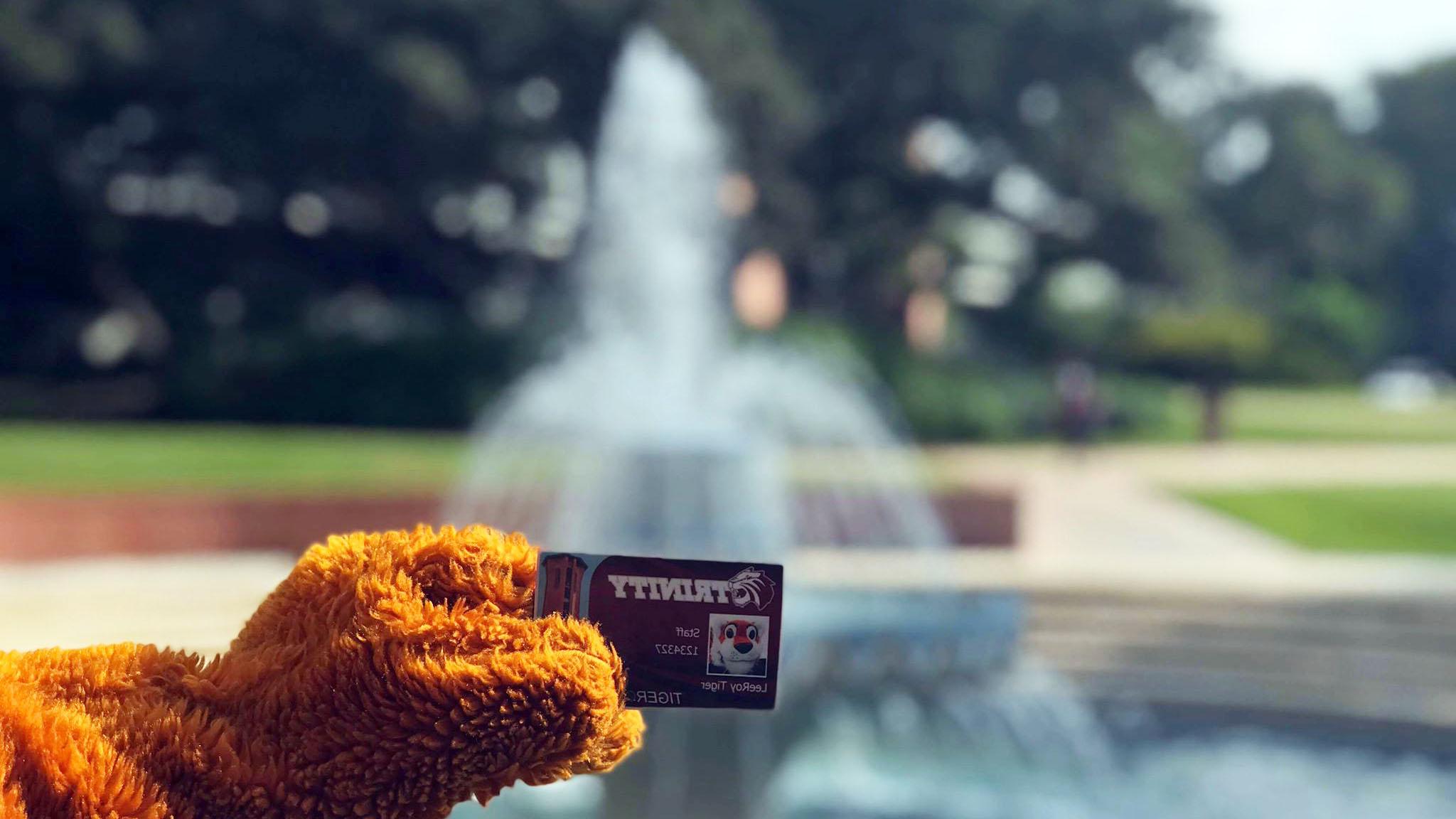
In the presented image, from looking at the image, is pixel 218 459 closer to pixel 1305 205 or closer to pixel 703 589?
pixel 703 589

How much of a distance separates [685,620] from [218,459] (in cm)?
1705

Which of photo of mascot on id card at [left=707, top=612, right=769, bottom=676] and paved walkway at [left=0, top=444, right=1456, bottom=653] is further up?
paved walkway at [left=0, top=444, right=1456, bottom=653]

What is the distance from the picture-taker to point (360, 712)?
175 cm

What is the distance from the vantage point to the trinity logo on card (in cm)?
167

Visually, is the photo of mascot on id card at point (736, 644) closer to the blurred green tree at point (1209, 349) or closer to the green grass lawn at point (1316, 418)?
the blurred green tree at point (1209, 349)

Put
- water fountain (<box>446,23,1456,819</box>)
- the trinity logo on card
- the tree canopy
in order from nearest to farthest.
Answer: the trinity logo on card → water fountain (<box>446,23,1456,819</box>) → the tree canopy

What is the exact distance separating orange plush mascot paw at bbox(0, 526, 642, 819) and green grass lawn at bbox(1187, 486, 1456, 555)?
12071 millimetres

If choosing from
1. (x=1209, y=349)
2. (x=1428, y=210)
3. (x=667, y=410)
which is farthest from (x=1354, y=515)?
(x=1428, y=210)

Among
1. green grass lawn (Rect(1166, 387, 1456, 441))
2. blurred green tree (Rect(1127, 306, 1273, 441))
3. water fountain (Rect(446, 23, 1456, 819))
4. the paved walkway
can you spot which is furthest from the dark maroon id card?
green grass lawn (Rect(1166, 387, 1456, 441))

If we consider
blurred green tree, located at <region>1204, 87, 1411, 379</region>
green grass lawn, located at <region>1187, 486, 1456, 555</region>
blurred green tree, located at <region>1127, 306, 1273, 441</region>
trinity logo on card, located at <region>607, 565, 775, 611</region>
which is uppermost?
blurred green tree, located at <region>1204, 87, 1411, 379</region>

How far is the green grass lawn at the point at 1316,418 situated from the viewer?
2533 cm

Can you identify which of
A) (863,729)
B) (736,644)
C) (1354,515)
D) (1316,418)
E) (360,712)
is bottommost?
(360,712)

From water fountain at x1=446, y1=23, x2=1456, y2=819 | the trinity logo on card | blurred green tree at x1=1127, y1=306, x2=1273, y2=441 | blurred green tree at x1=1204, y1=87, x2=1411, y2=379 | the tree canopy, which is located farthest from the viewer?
blurred green tree at x1=1204, y1=87, x2=1411, y2=379

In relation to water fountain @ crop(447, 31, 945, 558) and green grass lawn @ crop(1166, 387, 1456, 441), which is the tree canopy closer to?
water fountain @ crop(447, 31, 945, 558)
